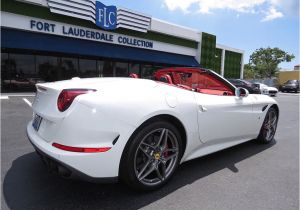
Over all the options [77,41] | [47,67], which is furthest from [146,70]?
[47,67]

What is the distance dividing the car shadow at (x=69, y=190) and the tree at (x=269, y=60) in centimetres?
6610

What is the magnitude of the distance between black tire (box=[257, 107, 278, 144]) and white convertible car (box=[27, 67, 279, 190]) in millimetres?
1457

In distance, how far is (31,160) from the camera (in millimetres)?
3422

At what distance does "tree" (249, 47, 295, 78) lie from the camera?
2431 inches

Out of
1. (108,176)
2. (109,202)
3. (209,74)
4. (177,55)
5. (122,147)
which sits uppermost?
(177,55)

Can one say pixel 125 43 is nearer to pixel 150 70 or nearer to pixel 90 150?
pixel 150 70

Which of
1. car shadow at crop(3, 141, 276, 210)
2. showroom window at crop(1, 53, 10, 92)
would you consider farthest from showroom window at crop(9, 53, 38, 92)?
car shadow at crop(3, 141, 276, 210)

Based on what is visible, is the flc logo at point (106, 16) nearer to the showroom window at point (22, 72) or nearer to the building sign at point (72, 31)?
the building sign at point (72, 31)

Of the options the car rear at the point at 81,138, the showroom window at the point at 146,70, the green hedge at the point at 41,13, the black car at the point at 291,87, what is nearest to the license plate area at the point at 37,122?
the car rear at the point at 81,138

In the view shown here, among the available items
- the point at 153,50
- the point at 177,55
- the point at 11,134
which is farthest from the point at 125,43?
the point at 11,134

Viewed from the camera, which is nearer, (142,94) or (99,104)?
(99,104)

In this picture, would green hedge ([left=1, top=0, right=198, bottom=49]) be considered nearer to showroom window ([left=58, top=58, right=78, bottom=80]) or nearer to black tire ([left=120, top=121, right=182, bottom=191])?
showroom window ([left=58, top=58, right=78, bottom=80])

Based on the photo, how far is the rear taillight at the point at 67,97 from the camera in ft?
7.40

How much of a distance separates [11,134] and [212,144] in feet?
12.4
